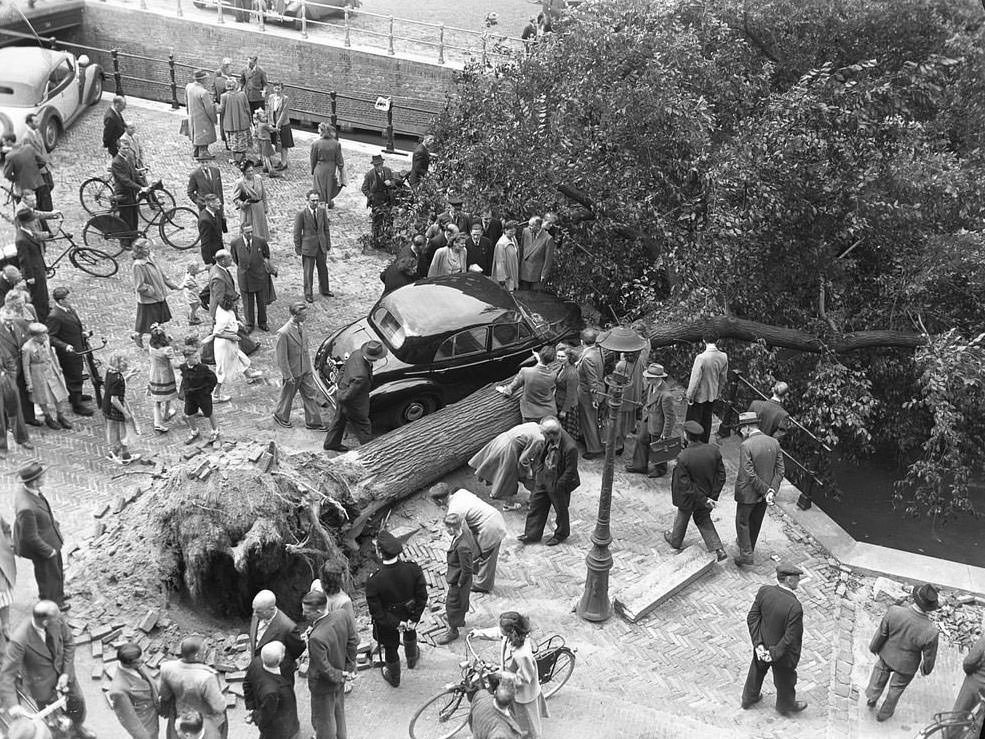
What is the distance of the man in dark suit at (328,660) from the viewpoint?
7605 millimetres

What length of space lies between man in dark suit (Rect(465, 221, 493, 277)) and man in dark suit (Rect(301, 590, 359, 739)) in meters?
7.49

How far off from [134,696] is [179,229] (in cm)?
990

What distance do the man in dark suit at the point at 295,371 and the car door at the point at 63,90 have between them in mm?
9760

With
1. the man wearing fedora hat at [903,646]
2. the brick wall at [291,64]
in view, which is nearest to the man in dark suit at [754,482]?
the man wearing fedora hat at [903,646]

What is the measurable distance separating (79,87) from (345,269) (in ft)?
25.4

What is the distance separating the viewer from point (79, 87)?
1991 centimetres

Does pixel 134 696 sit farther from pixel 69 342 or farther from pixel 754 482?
pixel 754 482

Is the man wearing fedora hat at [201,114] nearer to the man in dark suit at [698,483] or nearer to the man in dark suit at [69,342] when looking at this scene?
the man in dark suit at [69,342]

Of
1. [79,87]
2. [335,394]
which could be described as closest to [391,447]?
[335,394]

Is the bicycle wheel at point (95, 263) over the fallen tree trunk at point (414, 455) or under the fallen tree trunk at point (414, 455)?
over

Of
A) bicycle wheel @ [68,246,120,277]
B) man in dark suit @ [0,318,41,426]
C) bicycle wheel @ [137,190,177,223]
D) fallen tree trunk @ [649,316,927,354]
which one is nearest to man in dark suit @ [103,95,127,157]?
bicycle wheel @ [137,190,177,223]

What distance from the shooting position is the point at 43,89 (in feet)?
61.5

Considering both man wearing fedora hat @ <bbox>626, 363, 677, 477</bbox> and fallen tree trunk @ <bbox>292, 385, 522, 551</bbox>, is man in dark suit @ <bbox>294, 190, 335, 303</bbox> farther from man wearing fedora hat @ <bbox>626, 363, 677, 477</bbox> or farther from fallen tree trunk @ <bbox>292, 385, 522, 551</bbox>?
man wearing fedora hat @ <bbox>626, 363, 677, 477</bbox>

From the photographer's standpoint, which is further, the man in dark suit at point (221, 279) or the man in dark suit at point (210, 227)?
the man in dark suit at point (210, 227)
